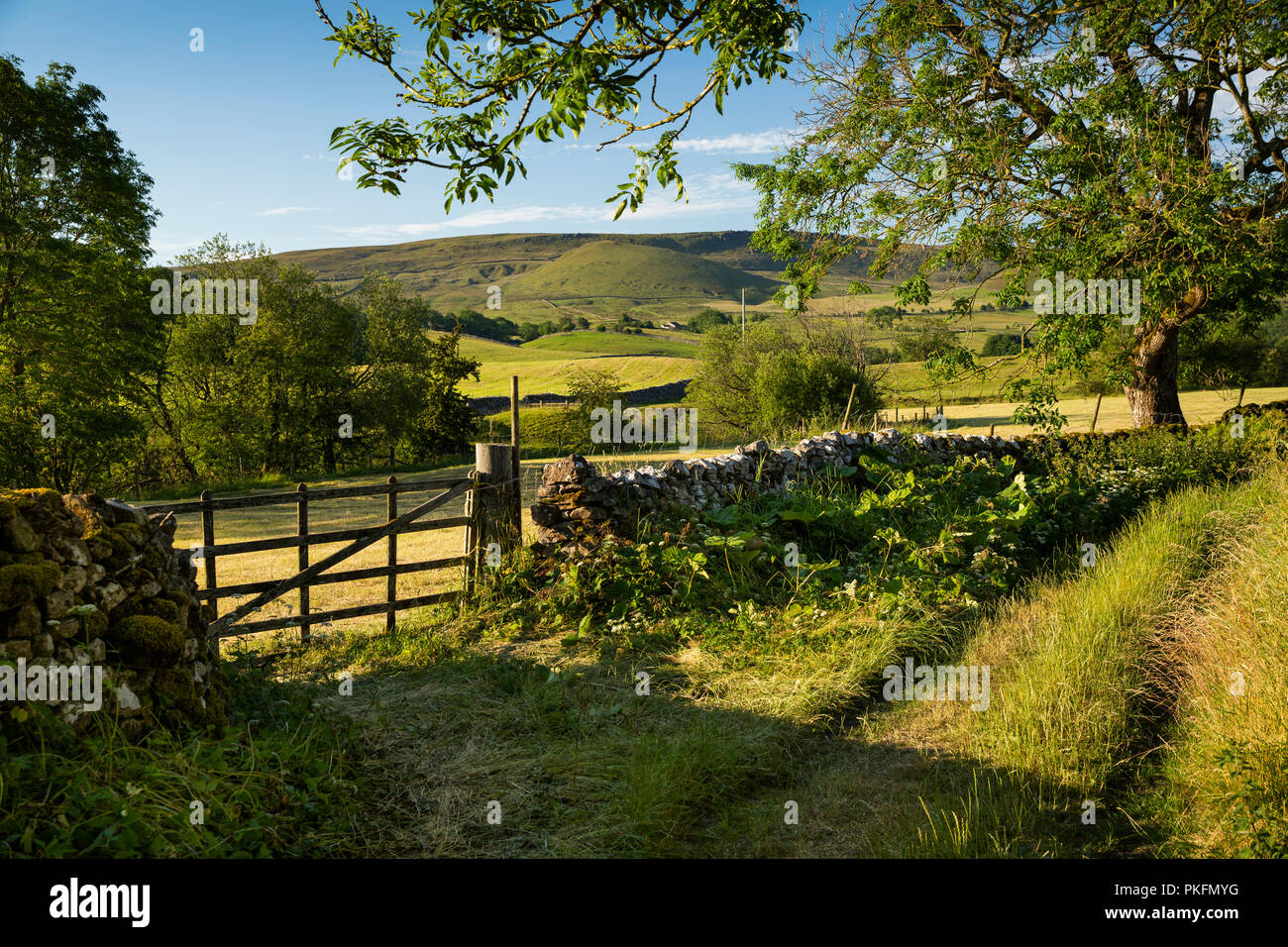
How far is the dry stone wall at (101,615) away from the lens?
3424 millimetres

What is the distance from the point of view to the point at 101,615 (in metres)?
3.79

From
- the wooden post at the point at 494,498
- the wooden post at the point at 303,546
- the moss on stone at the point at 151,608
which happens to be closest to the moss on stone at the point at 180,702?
the moss on stone at the point at 151,608

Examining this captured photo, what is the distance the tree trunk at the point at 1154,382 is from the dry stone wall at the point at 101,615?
1836 cm

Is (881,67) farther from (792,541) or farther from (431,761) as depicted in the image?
(431,761)

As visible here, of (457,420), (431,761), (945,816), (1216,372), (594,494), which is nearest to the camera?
(945,816)

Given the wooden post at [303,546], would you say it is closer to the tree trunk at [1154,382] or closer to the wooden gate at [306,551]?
the wooden gate at [306,551]

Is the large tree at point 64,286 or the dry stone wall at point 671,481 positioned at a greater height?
the large tree at point 64,286

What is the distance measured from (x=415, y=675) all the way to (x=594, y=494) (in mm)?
2965

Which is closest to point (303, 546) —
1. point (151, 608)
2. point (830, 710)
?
point (151, 608)

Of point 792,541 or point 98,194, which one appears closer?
point 792,541

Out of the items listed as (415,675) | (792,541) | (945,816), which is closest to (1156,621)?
(945,816)

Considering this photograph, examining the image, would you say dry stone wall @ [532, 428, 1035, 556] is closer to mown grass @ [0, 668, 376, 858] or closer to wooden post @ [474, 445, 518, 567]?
wooden post @ [474, 445, 518, 567]

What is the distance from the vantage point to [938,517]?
9.37m

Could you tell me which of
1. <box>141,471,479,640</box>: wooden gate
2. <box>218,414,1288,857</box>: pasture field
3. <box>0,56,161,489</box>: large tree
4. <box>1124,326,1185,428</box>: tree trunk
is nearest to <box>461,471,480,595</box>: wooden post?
<box>141,471,479,640</box>: wooden gate
